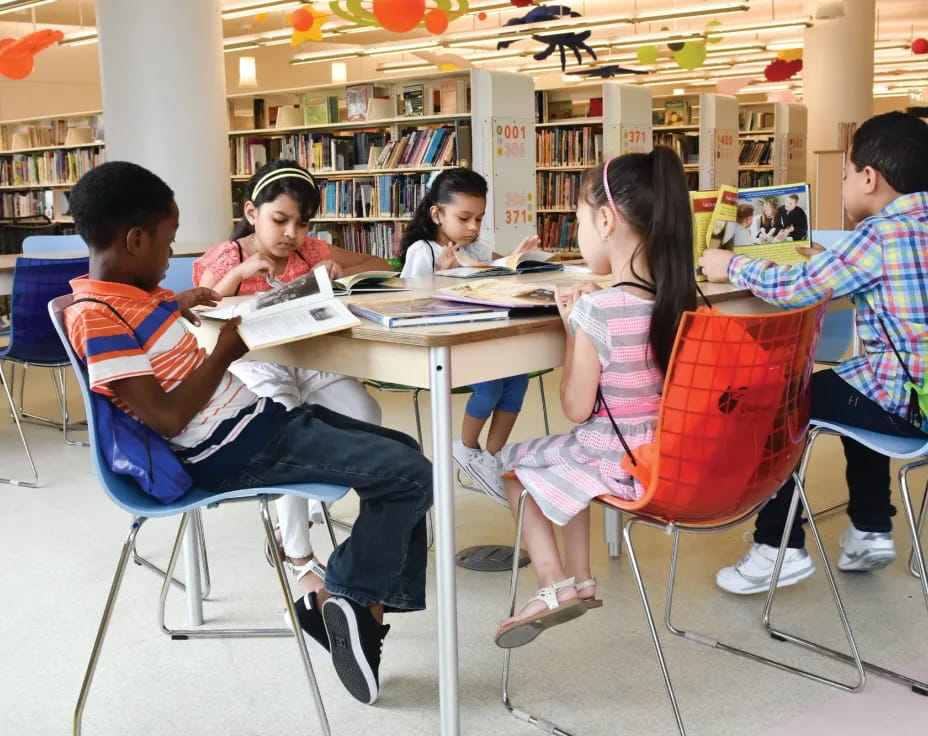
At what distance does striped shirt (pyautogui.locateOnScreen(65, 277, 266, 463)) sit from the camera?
1631 millimetres

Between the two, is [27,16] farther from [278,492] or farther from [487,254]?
[278,492]

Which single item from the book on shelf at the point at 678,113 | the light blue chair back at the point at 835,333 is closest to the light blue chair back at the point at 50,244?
the light blue chair back at the point at 835,333

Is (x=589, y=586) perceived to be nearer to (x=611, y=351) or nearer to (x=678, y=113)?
(x=611, y=351)

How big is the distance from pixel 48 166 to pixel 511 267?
860cm

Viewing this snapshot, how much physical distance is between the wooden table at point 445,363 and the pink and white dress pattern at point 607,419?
0.09 meters

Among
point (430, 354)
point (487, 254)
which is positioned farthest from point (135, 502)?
point (487, 254)

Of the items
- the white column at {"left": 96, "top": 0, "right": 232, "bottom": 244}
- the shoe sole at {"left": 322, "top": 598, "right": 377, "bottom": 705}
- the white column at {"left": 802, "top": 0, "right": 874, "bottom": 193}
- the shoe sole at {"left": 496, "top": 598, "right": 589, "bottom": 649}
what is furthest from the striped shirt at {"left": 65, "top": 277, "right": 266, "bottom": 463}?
the white column at {"left": 802, "top": 0, "right": 874, "bottom": 193}

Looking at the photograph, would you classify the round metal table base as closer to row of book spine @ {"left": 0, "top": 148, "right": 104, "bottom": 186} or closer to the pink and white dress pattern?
the pink and white dress pattern

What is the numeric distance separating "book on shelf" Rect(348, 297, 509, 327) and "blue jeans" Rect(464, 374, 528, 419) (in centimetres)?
92

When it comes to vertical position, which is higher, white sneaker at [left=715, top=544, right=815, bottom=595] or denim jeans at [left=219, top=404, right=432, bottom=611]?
denim jeans at [left=219, top=404, right=432, bottom=611]

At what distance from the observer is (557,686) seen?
2.02 metres

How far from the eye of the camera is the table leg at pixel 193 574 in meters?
2.31

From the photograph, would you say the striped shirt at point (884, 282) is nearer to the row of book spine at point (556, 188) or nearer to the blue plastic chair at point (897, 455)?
the blue plastic chair at point (897, 455)

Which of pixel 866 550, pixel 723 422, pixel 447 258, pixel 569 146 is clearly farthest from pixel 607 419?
pixel 569 146
